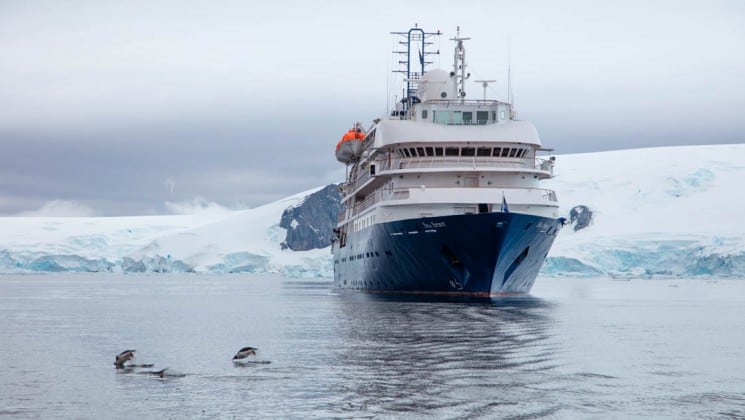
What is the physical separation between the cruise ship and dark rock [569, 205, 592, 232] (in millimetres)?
58443


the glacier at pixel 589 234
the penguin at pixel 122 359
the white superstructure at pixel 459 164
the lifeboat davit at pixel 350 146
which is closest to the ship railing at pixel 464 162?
the white superstructure at pixel 459 164

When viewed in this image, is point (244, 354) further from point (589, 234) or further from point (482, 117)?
point (589, 234)

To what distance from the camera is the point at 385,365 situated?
17.6 metres

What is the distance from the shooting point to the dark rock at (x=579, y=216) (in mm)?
100606

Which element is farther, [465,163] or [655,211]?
[655,211]

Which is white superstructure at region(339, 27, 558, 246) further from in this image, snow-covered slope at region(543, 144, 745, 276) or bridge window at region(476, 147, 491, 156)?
snow-covered slope at region(543, 144, 745, 276)

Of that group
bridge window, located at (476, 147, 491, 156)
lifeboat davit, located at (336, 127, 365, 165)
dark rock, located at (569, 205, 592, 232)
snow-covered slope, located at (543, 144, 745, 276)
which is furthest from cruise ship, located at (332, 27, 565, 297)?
dark rock, located at (569, 205, 592, 232)

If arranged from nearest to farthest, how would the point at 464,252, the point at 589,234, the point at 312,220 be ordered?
the point at 464,252, the point at 589,234, the point at 312,220

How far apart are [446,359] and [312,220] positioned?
12154 centimetres

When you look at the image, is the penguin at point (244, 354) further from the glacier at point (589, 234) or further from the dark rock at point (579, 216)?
the dark rock at point (579, 216)

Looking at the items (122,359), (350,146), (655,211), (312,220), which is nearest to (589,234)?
(655,211)

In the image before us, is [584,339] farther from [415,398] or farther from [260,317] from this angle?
[260,317]

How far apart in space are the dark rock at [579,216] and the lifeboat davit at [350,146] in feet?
155

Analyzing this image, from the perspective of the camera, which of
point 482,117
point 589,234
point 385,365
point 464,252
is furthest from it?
point 589,234
